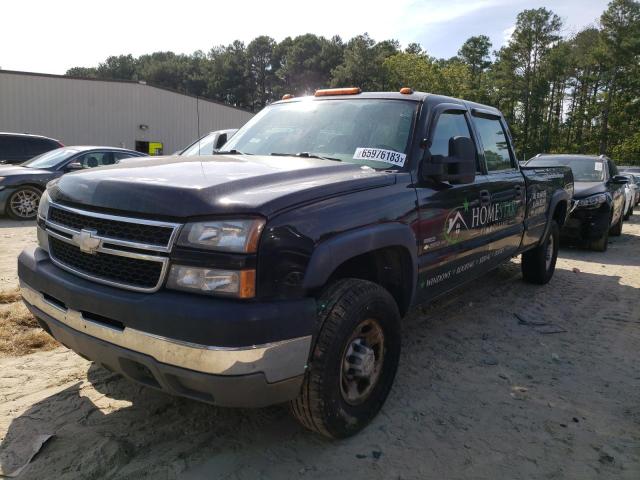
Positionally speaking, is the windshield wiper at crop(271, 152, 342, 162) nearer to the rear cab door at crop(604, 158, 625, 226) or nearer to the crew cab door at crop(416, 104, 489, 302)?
the crew cab door at crop(416, 104, 489, 302)

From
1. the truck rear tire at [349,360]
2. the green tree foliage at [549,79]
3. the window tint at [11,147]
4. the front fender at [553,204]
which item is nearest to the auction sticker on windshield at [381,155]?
the truck rear tire at [349,360]

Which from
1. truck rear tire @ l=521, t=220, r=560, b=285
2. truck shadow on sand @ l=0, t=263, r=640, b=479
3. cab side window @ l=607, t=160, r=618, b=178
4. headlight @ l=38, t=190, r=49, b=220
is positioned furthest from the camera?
cab side window @ l=607, t=160, r=618, b=178

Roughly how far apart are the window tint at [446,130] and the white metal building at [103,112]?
2171cm

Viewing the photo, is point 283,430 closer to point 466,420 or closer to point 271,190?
point 466,420

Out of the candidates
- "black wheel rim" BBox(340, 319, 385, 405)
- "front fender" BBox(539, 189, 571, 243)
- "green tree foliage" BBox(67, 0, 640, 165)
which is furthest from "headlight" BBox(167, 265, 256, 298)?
"green tree foliage" BBox(67, 0, 640, 165)

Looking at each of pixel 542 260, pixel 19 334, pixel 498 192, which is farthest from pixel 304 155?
Answer: pixel 542 260

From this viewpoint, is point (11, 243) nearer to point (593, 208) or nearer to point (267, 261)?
point (267, 261)

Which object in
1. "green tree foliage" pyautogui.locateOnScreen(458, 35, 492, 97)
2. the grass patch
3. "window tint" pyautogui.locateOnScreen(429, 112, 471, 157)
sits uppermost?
"green tree foliage" pyautogui.locateOnScreen(458, 35, 492, 97)

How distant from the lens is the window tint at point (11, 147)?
38.0 feet

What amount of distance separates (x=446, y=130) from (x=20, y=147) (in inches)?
445

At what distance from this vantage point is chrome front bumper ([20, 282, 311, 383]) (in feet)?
6.71

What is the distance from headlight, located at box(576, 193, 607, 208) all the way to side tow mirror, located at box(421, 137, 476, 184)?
20.4 ft

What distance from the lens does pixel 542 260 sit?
5973 mm

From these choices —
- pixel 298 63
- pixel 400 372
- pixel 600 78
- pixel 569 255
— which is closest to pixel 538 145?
pixel 600 78
